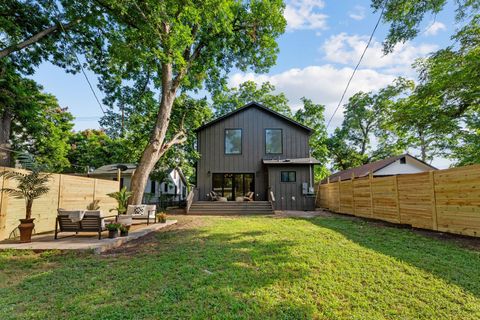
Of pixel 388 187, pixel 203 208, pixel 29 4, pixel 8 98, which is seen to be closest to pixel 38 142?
pixel 8 98

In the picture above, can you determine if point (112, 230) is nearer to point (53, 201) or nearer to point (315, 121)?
point (53, 201)

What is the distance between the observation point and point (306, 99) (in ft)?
89.6

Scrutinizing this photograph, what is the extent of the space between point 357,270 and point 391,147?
A: 2887 centimetres

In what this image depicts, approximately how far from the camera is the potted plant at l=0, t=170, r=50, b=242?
5879 millimetres

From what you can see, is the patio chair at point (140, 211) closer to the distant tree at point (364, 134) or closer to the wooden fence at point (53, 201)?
the wooden fence at point (53, 201)

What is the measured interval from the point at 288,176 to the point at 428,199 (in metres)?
9.24

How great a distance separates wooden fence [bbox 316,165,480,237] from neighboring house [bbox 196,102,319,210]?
6636 millimetres

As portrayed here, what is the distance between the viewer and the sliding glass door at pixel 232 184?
17031 millimetres

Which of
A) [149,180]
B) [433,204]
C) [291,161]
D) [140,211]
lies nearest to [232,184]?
[291,161]

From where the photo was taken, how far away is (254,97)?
2858cm

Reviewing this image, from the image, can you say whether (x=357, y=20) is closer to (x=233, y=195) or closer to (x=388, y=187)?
(x=388, y=187)

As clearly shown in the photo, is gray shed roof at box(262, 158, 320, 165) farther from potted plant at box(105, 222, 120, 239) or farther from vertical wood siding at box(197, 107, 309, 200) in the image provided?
potted plant at box(105, 222, 120, 239)

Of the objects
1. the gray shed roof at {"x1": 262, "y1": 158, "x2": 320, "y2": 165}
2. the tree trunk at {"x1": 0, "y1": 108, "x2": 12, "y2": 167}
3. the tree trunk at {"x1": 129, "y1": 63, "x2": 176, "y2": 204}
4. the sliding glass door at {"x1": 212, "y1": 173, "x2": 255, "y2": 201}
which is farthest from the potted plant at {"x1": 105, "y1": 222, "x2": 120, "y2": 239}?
the gray shed roof at {"x1": 262, "y1": 158, "x2": 320, "y2": 165}

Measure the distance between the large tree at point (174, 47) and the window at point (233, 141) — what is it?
138 inches
